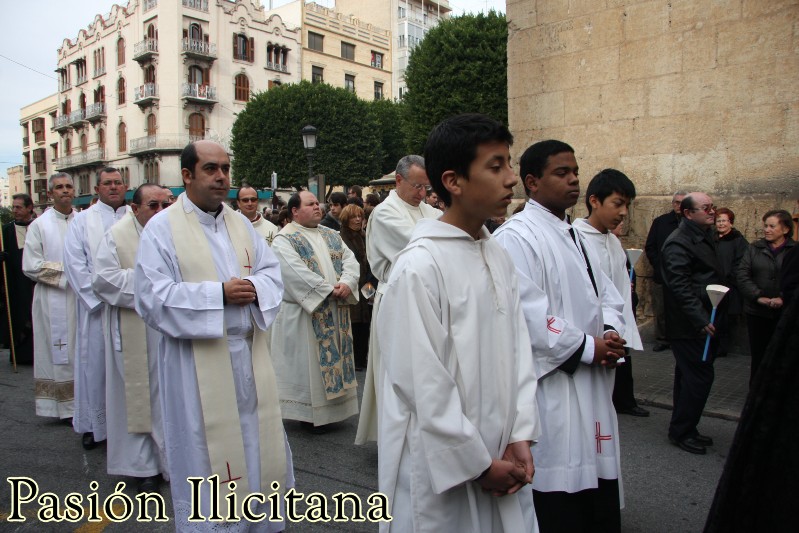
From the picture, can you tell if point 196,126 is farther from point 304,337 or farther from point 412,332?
point 412,332

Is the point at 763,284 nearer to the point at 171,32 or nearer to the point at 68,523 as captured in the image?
the point at 68,523

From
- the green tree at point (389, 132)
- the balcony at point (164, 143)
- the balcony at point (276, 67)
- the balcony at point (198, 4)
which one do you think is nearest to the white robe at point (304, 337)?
the green tree at point (389, 132)

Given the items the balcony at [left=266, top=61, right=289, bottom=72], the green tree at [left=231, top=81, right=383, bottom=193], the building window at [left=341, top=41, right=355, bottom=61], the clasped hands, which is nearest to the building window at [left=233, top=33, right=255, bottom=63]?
the balcony at [left=266, top=61, right=289, bottom=72]

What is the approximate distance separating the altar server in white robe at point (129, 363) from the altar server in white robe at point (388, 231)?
1500 millimetres

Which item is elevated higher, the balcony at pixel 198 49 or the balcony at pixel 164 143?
the balcony at pixel 198 49

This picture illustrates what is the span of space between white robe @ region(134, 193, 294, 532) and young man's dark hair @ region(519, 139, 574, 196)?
1.51m

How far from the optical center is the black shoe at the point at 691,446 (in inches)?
181

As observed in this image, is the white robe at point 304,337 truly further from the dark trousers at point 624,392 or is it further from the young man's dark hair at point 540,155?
the young man's dark hair at point 540,155

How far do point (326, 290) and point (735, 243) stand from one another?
4854mm

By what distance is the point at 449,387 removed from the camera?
6.16 ft

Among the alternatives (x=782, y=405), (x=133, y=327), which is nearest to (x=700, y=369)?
(x=782, y=405)

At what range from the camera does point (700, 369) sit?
457 centimetres

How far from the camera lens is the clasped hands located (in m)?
1.92

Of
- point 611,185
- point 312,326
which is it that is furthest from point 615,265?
point 312,326
